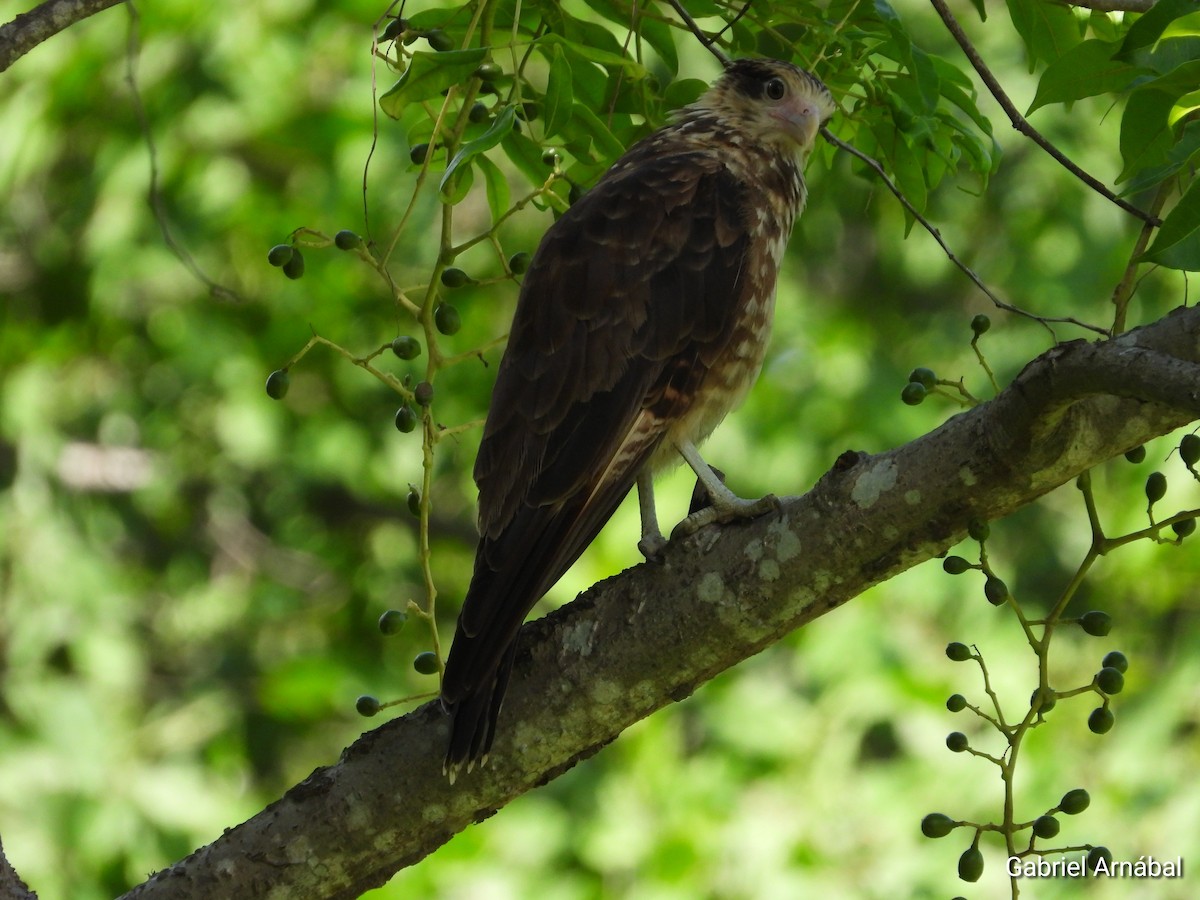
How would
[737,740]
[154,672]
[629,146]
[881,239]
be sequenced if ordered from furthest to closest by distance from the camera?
[881,239], [154,672], [737,740], [629,146]

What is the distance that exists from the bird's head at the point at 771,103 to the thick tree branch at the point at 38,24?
140 centimetres

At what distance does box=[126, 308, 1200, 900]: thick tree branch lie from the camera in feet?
6.41

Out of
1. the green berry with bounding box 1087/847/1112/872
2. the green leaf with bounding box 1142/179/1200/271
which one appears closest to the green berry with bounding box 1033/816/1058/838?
the green berry with bounding box 1087/847/1112/872

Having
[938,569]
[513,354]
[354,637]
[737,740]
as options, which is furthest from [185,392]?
[513,354]

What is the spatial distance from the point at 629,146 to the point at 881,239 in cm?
491

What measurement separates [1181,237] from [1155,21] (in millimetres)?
402

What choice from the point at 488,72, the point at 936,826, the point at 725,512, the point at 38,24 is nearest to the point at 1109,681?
the point at 936,826

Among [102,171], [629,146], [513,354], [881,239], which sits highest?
[881,239]

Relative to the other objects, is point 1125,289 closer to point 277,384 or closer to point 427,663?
point 427,663

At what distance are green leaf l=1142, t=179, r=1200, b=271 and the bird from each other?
80 centimetres

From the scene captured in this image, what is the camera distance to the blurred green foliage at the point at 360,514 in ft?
16.4

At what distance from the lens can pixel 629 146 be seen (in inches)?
109

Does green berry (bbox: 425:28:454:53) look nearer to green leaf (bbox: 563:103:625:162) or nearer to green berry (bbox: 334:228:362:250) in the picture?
green leaf (bbox: 563:103:625:162)

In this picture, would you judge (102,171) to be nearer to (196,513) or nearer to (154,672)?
(196,513)
